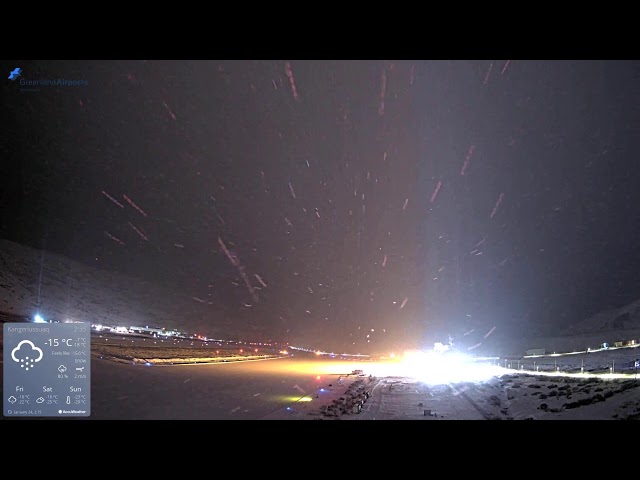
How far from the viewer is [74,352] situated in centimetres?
352

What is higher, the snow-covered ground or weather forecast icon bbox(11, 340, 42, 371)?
weather forecast icon bbox(11, 340, 42, 371)

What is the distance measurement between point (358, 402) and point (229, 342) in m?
5.57

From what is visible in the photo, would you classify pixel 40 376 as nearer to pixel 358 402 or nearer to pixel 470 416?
pixel 358 402

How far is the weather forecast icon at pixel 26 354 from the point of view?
3443mm
